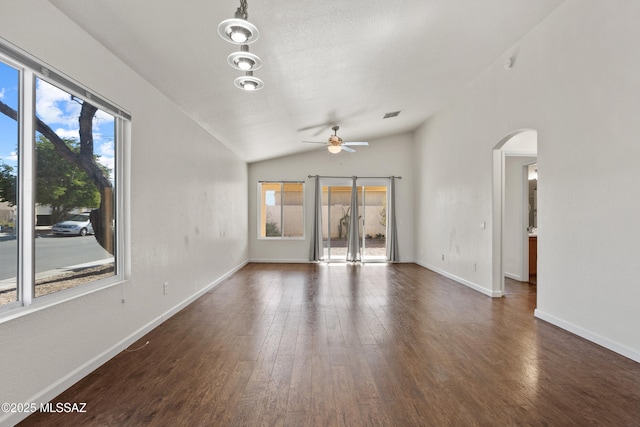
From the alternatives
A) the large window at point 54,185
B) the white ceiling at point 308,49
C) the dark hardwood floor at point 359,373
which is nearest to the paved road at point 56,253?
the large window at point 54,185

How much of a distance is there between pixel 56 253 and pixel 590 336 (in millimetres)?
4573

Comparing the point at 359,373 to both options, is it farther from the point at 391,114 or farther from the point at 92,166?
the point at 391,114

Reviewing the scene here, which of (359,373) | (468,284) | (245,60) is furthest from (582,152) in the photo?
(245,60)

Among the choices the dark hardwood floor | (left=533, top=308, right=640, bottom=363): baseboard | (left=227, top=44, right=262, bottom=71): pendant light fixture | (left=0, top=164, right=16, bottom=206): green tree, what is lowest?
the dark hardwood floor

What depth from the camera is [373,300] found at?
15.2 feet

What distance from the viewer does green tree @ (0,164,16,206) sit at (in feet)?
6.03

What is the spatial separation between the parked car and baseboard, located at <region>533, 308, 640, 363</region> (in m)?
4.54

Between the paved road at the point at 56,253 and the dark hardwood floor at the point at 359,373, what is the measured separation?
85 cm

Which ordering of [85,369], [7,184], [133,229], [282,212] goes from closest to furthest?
[7,184]
[85,369]
[133,229]
[282,212]

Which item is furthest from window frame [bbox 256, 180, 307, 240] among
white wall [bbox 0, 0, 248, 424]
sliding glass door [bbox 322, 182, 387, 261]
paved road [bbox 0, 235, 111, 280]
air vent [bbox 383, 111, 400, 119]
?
paved road [bbox 0, 235, 111, 280]

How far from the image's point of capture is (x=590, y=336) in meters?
3.11

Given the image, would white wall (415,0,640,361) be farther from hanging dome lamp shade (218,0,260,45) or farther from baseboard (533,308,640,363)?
hanging dome lamp shade (218,0,260,45)

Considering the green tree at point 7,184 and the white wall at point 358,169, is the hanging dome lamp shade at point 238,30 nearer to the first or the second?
the green tree at point 7,184

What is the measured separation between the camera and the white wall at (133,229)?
1920 millimetres
